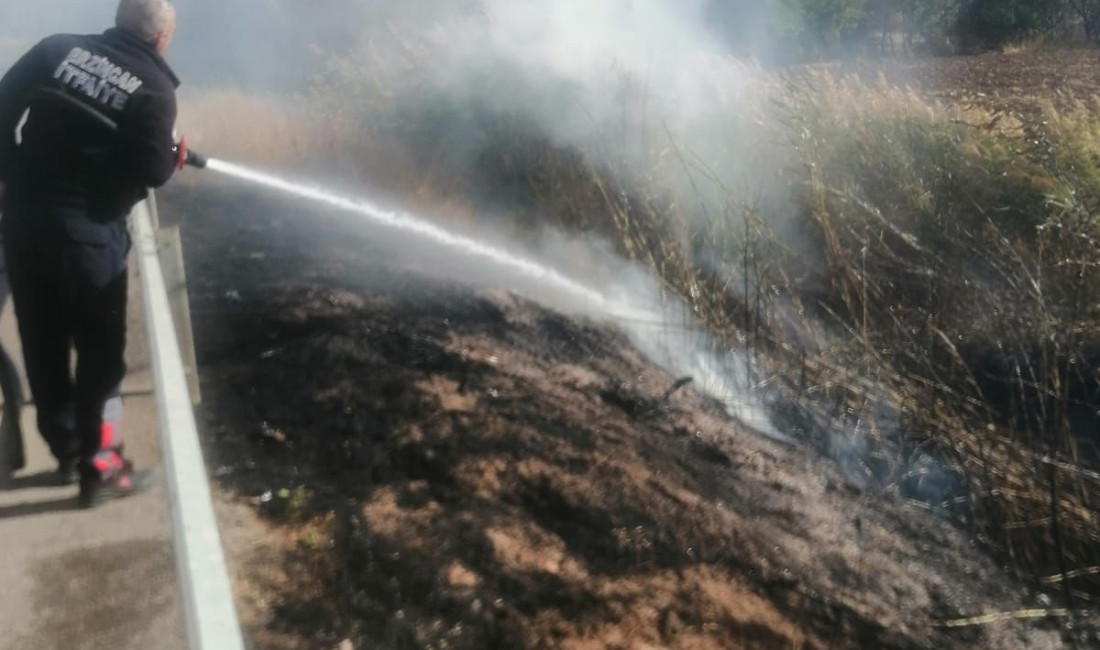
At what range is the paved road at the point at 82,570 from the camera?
9.18 feet

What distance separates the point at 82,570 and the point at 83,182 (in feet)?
4.12

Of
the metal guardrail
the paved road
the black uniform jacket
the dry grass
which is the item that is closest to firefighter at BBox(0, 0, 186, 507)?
the black uniform jacket

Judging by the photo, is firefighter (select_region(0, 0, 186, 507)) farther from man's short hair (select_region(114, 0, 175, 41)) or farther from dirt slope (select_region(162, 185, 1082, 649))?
dirt slope (select_region(162, 185, 1082, 649))

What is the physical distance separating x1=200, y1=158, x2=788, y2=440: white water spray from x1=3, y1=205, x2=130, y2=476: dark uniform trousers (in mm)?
1308

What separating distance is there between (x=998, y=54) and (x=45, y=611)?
14.9 m

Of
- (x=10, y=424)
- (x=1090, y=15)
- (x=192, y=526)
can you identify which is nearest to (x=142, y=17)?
(x=10, y=424)

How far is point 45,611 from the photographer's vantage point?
9.48ft

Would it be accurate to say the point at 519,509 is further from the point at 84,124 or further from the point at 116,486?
the point at 84,124

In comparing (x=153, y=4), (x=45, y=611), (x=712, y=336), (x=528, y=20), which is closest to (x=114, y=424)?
(x=45, y=611)

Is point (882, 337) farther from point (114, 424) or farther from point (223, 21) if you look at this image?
point (223, 21)

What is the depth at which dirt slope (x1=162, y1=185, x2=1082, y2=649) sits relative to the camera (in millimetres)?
3408

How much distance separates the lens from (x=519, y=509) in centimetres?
398

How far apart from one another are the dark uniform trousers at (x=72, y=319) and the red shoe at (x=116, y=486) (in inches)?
1.7

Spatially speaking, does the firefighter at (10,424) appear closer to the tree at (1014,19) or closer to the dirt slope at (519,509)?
the dirt slope at (519,509)
